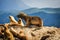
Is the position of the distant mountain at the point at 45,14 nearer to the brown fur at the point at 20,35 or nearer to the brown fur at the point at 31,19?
the brown fur at the point at 31,19

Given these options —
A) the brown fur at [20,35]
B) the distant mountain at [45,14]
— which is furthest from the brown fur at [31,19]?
the brown fur at [20,35]

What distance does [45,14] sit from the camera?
2332 mm

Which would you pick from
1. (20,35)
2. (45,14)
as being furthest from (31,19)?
(20,35)

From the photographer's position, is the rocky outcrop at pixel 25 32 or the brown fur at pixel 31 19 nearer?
the rocky outcrop at pixel 25 32

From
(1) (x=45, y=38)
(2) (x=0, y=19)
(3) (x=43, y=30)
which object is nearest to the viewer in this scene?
(1) (x=45, y=38)

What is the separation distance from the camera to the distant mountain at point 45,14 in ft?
7.39

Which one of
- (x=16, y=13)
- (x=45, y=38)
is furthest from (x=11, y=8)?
(x=45, y=38)

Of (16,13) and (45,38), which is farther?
(16,13)

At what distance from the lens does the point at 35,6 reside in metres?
2.32

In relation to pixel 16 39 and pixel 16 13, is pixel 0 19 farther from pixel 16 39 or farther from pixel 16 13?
pixel 16 39

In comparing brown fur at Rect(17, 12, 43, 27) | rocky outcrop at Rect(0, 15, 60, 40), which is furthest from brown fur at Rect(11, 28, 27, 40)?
brown fur at Rect(17, 12, 43, 27)

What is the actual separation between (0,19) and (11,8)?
0.18m

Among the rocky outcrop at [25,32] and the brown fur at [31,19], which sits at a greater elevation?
the brown fur at [31,19]

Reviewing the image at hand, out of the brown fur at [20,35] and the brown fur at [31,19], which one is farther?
the brown fur at [31,19]
